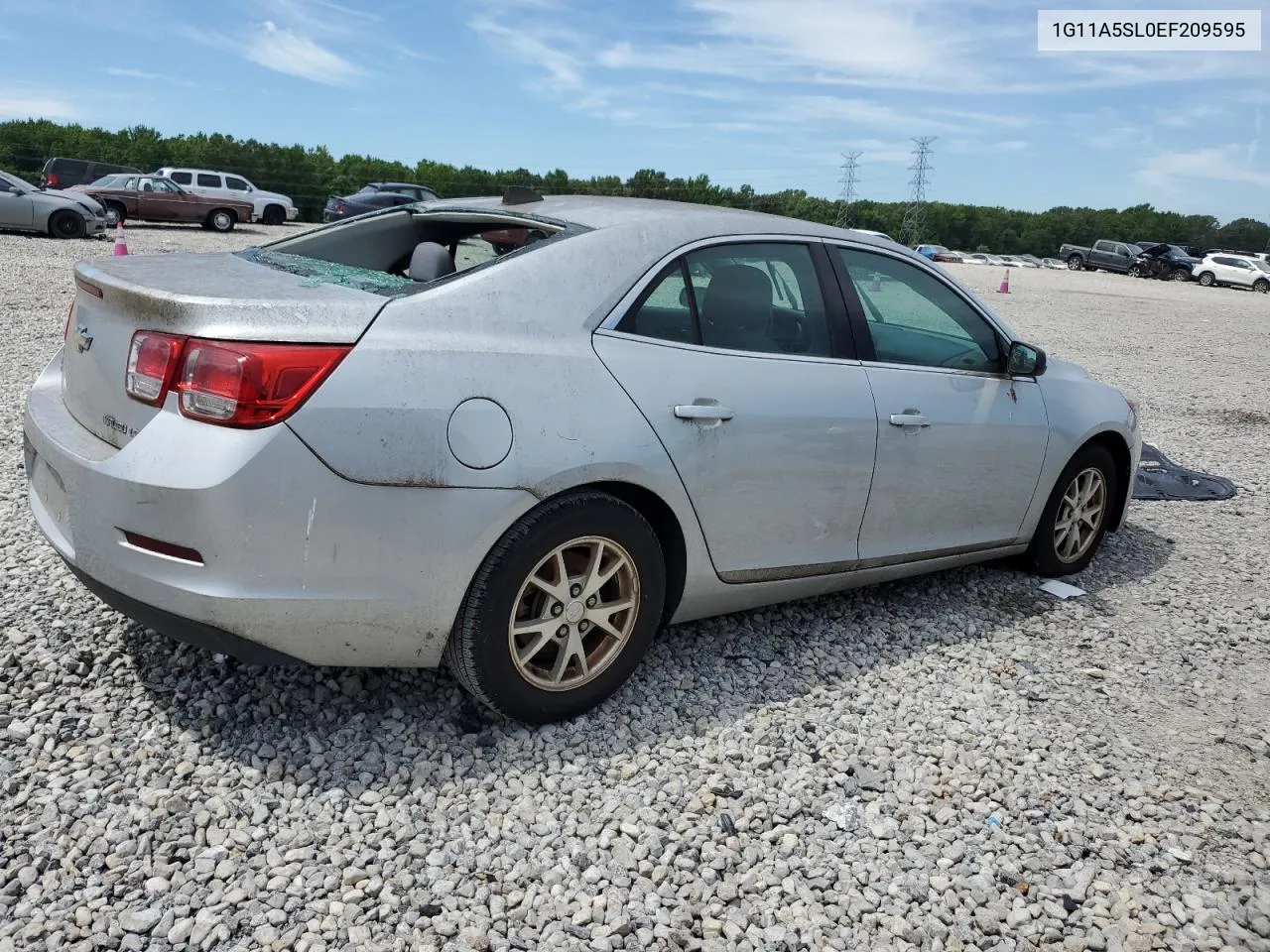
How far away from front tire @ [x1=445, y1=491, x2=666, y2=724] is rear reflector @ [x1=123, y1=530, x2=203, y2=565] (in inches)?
28.5

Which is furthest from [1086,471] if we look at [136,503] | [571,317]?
[136,503]

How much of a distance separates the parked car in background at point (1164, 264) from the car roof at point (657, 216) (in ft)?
157

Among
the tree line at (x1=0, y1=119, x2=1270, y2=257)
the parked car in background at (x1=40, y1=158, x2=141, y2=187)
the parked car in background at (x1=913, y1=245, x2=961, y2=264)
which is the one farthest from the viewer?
the parked car in background at (x1=913, y1=245, x2=961, y2=264)

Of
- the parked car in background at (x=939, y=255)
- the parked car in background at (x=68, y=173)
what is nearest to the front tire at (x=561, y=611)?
the parked car in background at (x=68, y=173)

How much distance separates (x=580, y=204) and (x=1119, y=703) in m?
2.68

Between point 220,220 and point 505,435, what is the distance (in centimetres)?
2876

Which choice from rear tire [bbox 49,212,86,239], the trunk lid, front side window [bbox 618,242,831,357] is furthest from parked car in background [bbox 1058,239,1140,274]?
the trunk lid

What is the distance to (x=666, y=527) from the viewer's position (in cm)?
329

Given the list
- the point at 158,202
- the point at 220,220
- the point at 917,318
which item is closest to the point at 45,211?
the point at 158,202

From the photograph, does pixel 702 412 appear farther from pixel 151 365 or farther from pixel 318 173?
pixel 318 173

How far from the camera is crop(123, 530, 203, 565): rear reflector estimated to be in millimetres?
2613

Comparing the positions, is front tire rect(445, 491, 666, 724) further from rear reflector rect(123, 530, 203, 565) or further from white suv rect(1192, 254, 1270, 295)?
white suv rect(1192, 254, 1270, 295)

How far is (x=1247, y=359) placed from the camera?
1551 centimetres

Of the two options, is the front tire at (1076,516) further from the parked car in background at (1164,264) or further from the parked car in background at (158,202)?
the parked car in background at (1164,264)
